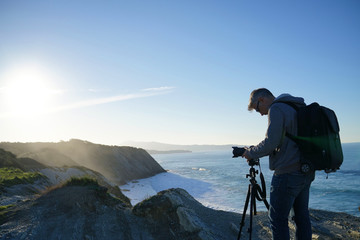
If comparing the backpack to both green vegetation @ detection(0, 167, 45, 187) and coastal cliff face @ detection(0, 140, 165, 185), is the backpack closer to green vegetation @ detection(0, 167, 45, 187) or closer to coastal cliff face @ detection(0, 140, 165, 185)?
green vegetation @ detection(0, 167, 45, 187)

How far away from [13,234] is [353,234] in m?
9.34

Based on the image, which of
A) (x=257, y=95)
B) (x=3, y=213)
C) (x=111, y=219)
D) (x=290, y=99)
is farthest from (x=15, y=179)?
(x=290, y=99)

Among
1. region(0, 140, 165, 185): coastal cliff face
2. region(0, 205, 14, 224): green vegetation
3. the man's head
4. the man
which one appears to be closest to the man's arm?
the man

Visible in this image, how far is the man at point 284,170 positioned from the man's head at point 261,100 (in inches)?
9.1

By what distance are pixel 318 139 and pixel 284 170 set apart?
59cm

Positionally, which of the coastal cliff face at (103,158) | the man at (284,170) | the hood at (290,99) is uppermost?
the hood at (290,99)

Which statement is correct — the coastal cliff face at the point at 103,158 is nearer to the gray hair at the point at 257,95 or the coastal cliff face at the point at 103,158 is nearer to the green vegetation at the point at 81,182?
the green vegetation at the point at 81,182

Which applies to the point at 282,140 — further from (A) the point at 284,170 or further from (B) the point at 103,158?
(B) the point at 103,158

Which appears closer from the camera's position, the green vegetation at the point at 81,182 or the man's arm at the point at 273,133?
the man's arm at the point at 273,133

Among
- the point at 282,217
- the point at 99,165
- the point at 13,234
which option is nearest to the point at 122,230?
the point at 13,234

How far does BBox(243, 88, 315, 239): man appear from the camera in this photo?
291 cm

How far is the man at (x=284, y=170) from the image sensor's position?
291 centimetres

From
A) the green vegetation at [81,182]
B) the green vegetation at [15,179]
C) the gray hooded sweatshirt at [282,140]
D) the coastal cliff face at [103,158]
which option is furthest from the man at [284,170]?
the coastal cliff face at [103,158]

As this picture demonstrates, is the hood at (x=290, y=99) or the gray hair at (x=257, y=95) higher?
the gray hair at (x=257, y=95)
